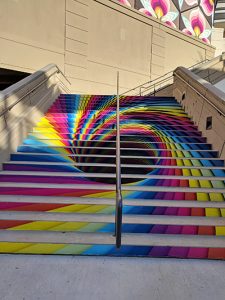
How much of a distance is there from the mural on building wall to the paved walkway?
12.9m

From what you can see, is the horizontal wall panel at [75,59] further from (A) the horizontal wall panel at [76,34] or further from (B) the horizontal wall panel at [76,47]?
(A) the horizontal wall panel at [76,34]

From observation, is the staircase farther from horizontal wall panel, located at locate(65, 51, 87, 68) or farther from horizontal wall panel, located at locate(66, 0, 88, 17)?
horizontal wall panel, located at locate(66, 0, 88, 17)

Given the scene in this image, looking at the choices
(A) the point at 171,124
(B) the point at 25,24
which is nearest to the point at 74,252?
(A) the point at 171,124

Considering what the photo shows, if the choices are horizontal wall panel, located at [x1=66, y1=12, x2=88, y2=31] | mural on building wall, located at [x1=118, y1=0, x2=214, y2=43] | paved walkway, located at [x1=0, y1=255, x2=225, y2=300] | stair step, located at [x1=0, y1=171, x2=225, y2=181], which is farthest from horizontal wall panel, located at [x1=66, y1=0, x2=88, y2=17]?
paved walkway, located at [x1=0, y1=255, x2=225, y2=300]

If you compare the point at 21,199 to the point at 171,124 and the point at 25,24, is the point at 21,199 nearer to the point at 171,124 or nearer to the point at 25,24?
the point at 171,124

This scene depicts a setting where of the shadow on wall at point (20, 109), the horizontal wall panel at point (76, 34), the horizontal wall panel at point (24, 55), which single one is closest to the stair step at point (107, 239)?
the shadow on wall at point (20, 109)

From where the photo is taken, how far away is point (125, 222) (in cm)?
321

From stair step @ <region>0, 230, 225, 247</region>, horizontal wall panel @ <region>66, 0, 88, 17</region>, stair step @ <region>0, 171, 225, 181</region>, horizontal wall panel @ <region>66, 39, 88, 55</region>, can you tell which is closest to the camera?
stair step @ <region>0, 230, 225, 247</region>

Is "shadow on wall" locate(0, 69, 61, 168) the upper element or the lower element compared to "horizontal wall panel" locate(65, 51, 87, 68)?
lower

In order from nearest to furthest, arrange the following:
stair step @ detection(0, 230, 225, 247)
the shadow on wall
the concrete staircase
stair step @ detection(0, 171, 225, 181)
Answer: stair step @ detection(0, 230, 225, 247)
stair step @ detection(0, 171, 225, 181)
the shadow on wall
the concrete staircase

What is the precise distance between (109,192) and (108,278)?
141cm

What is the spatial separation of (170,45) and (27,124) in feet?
39.7

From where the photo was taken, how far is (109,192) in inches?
148

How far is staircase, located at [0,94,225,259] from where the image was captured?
2.95m
